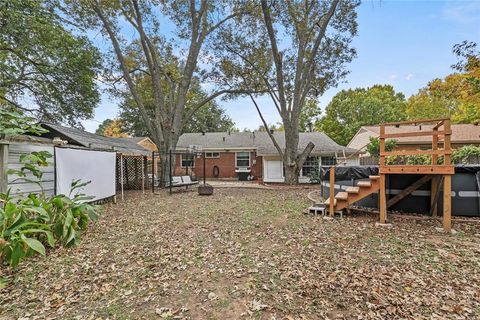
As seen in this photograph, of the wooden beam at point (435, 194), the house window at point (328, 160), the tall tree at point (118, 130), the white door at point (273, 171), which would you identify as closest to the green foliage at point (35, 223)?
the wooden beam at point (435, 194)

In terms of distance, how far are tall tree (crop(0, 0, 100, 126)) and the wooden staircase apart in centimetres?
1153

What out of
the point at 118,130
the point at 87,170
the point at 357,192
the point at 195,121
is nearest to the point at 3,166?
the point at 87,170

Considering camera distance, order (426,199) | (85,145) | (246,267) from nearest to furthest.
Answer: (246,267) < (426,199) < (85,145)

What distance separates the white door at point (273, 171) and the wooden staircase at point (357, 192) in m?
10.3

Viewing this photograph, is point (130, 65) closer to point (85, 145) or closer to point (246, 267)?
point (85, 145)

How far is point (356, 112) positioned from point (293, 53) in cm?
2073

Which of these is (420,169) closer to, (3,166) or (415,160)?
(3,166)

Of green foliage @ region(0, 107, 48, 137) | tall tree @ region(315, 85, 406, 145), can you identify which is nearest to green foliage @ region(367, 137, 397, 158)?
tall tree @ region(315, 85, 406, 145)

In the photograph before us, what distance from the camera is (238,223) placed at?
237 inches

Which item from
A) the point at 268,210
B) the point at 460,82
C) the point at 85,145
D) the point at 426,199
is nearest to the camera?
the point at 426,199

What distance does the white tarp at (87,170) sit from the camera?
6633 millimetres

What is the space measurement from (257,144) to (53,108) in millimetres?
13651

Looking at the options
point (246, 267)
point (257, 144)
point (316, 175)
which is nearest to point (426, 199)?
point (246, 267)

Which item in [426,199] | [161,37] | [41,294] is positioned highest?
[161,37]
